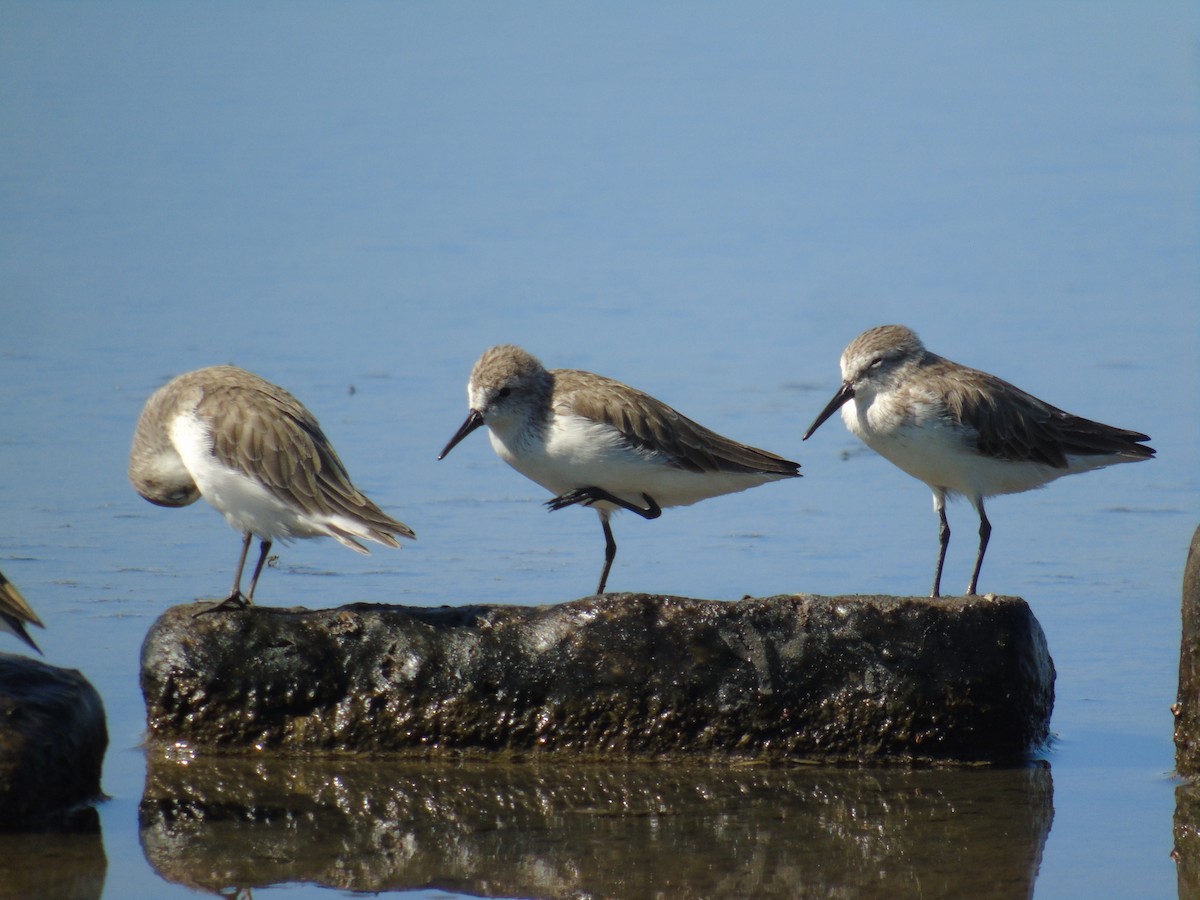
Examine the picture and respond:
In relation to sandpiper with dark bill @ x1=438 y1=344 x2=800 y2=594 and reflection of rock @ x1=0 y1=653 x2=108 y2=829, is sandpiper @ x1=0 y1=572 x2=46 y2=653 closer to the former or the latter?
reflection of rock @ x1=0 y1=653 x2=108 y2=829

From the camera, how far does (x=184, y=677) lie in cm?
777

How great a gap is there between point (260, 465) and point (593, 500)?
181cm

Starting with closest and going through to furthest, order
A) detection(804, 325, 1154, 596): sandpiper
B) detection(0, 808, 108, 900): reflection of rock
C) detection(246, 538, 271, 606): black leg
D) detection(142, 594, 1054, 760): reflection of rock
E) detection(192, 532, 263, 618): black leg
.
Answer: detection(0, 808, 108, 900): reflection of rock → detection(142, 594, 1054, 760): reflection of rock → detection(192, 532, 263, 618): black leg → detection(246, 538, 271, 606): black leg → detection(804, 325, 1154, 596): sandpiper

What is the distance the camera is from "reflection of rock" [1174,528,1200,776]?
7.36 metres

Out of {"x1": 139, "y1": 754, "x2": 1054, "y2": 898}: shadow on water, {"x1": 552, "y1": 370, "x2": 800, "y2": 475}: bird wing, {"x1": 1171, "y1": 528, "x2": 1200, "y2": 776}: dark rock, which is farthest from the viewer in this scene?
{"x1": 552, "y1": 370, "x2": 800, "y2": 475}: bird wing

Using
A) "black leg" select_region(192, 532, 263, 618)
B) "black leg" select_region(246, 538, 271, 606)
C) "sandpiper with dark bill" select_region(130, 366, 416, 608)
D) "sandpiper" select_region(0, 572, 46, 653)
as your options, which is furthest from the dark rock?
"sandpiper" select_region(0, 572, 46, 653)

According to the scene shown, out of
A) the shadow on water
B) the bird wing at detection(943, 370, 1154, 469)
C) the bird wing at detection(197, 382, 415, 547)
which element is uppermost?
the bird wing at detection(943, 370, 1154, 469)

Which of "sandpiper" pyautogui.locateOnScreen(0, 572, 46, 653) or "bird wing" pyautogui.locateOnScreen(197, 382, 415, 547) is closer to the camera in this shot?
"sandpiper" pyautogui.locateOnScreen(0, 572, 46, 653)

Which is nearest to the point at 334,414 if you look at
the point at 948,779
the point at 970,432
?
the point at 970,432

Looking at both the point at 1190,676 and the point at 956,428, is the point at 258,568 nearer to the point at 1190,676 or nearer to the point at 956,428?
the point at 956,428

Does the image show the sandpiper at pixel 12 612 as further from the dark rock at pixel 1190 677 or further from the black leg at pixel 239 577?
the dark rock at pixel 1190 677

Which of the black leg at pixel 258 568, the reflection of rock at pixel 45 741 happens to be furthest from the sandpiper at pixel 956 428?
the reflection of rock at pixel 45 741

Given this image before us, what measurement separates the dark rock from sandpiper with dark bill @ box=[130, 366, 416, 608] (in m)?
3.44

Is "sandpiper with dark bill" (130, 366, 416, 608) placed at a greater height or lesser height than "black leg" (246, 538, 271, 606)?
greater
